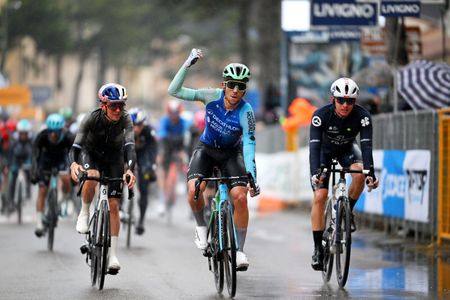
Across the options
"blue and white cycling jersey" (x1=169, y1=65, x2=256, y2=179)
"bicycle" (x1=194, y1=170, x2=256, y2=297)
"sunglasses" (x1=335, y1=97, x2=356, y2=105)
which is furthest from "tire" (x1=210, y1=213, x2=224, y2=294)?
"sunglasses" (x1=335, y1=97, x2=356, y2=105)

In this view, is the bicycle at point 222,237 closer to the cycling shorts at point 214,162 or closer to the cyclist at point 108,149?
the cycling shorts at point 214,162

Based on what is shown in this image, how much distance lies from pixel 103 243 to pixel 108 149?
4.03ft

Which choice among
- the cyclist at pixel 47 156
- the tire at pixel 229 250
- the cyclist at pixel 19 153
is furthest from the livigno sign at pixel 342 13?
the tire at pixel 229 250

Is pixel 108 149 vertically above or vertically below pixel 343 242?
above

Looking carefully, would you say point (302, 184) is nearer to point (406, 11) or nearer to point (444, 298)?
point (406, 11)

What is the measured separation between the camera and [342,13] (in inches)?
827

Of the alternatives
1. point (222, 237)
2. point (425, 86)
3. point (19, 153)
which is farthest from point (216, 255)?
point (19, 153)

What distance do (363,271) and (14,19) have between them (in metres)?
61.1

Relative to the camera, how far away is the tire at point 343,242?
12.3 m

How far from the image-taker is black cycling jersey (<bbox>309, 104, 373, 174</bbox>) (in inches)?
492

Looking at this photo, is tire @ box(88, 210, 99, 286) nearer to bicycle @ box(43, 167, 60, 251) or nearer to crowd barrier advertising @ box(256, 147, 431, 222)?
bicycle @ box(43, 167, 60, 251)

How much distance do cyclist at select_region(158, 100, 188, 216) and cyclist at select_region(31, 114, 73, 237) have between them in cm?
536

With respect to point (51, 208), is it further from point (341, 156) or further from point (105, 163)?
point (341, 156)

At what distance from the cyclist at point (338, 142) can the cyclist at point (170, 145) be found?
10595 millimetres
